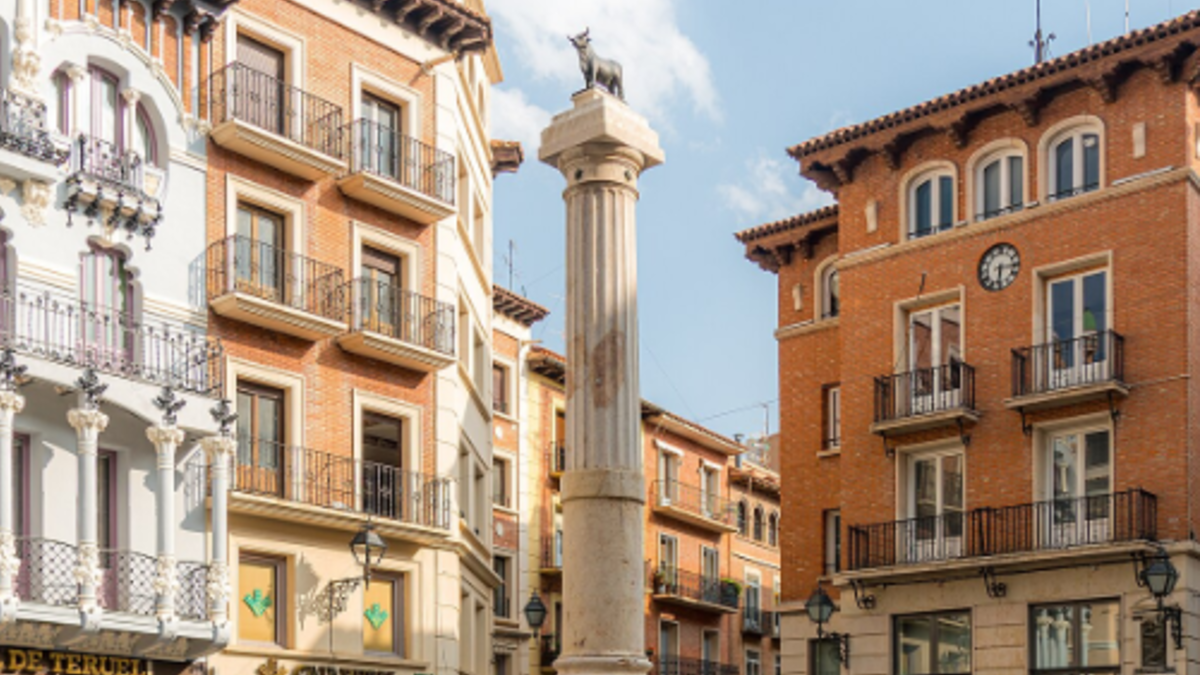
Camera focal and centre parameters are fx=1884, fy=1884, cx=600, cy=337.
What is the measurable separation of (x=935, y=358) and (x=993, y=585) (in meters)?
4.79

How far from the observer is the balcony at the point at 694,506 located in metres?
59.5

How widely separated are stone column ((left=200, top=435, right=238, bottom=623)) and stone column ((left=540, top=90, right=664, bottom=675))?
8.54 meters

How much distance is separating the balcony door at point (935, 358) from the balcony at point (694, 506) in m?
22.9

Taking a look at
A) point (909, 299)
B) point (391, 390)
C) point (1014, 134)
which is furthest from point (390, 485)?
point (1014, 134)

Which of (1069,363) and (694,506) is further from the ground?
(1069,363)

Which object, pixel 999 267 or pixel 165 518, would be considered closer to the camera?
pixel 165 518

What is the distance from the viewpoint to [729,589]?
6228 centimetres

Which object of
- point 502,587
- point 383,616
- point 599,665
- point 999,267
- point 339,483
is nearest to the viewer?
point 599,665

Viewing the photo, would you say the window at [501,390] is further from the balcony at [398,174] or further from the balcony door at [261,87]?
the balcony door at [261,87]

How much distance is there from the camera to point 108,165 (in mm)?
27984

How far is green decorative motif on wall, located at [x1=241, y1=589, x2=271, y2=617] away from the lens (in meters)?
29.3

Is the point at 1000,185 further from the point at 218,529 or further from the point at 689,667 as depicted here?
the point at 689,667

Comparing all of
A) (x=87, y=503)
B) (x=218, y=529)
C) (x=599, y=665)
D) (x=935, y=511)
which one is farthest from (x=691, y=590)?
(x=599, y=665)

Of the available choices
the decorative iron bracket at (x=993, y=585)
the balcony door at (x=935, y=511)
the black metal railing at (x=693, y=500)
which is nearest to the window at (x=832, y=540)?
the balcony door at (x=935, y=511)
